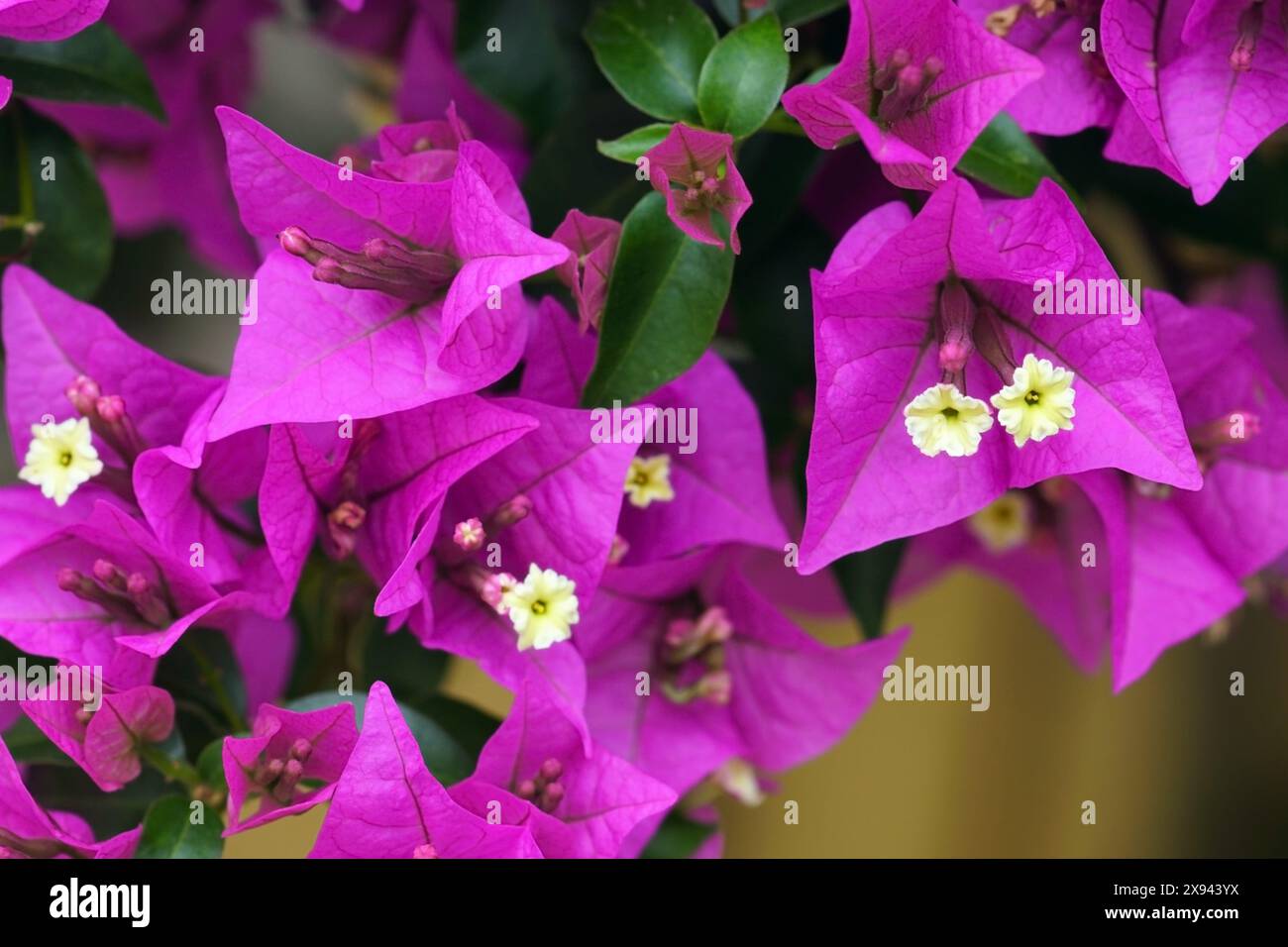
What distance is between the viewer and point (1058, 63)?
0.61 metres

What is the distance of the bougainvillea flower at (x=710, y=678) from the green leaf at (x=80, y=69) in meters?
0.37

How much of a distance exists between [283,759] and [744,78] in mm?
383

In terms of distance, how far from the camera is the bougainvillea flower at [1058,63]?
0.61 metres

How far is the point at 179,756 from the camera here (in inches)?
25.3

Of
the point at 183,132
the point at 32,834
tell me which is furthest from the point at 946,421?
the point at 183,132

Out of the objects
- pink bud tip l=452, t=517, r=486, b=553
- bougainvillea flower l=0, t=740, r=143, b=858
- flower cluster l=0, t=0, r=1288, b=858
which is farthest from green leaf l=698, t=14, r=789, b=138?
bougainvillea flower l=0, t=740, r=143, b=858

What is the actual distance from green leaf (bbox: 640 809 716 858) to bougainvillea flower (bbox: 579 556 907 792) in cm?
8

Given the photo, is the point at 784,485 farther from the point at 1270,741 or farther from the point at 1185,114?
Result: the point at 1270,741

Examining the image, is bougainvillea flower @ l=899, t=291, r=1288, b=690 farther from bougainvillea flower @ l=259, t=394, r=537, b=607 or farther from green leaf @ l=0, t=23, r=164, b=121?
green leaf @ l=0, t=23, r=164, b=121

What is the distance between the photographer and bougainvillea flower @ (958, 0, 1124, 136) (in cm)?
61

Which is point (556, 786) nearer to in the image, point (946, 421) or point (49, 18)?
point (946, 421)

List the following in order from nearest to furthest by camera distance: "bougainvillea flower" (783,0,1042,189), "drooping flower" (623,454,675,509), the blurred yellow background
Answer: "bougainvillea flower" (783,0,1042,189) < "drooping flower" (623,454,675,509) < the blurred yellow background

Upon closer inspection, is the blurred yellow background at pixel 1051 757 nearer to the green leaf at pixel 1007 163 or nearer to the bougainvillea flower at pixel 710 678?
the bougainvillea flower at pixel 710 678
